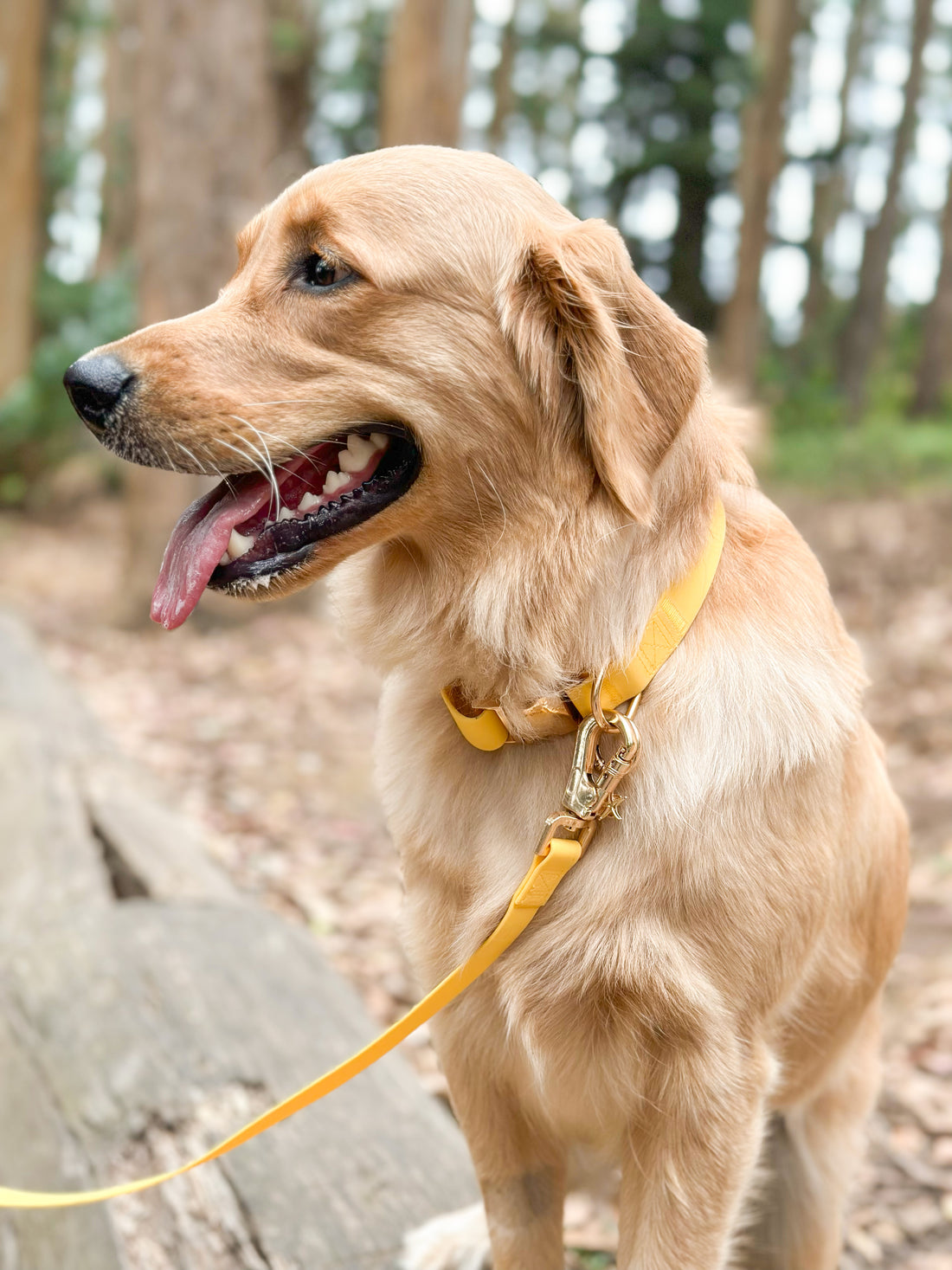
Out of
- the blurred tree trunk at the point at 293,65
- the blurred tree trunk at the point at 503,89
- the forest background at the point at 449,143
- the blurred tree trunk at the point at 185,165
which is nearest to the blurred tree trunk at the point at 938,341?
the forest background at the point at 449,143

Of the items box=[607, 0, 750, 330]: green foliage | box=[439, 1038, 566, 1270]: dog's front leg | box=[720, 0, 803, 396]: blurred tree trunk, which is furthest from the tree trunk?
box=[439, 1038, 566, 1270]: dog's front leg

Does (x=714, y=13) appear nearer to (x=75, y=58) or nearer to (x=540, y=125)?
(x=540, y=125)

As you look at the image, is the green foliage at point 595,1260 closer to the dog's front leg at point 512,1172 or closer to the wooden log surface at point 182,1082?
the wooden log surface at point 182,1082

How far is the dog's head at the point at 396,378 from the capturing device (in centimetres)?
186

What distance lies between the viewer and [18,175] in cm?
1295

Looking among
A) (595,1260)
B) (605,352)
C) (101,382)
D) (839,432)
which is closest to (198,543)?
(101,382)

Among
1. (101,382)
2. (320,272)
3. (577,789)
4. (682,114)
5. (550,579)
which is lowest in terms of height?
(682,114)

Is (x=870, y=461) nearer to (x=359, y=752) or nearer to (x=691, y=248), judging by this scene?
(x=691, y=248)

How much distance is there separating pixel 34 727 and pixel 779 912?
12.9 feet

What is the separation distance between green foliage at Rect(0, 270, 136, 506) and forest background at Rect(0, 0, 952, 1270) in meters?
0.04

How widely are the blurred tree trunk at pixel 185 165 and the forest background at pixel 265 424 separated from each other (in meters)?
0.02

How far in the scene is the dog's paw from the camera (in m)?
2.32

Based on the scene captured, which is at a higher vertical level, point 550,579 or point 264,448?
point 264,448

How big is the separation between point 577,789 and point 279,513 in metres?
0.69
